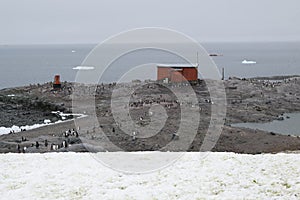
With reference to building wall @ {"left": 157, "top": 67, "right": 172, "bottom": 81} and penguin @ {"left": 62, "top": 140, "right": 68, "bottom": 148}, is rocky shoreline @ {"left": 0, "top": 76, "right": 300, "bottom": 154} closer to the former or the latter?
penguin @ {"left": 62, "top": 140, "right": 68, "bottom": 148}

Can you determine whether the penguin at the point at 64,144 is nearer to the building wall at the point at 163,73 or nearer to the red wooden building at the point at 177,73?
the red wooden building at the point at 177,73

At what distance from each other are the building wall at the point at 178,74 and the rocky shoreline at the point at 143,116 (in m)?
1.67

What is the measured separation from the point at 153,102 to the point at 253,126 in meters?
11.9

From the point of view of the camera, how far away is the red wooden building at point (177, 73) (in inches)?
2384

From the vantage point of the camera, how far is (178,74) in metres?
60.3

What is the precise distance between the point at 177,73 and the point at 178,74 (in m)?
0.21

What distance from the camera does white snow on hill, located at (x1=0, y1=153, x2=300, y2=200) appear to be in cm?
1267

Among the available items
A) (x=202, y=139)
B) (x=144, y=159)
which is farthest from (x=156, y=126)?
(x=144, y=159)

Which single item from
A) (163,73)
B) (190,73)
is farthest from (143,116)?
(163,73)

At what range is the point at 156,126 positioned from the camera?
119 ft

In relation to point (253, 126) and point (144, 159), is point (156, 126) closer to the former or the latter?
point (253, 126)

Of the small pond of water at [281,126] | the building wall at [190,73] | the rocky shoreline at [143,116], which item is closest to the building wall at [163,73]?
the building wall at [190,73]

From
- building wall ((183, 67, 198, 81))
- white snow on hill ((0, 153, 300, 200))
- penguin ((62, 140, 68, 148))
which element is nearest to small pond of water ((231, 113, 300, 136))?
building wall ((183, 67, 198, 81))

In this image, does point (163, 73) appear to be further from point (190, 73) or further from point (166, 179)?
point (166, 179)
